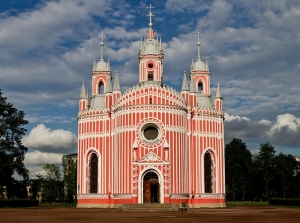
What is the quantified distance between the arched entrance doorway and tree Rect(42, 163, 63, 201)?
136ft

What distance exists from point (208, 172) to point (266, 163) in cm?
4425

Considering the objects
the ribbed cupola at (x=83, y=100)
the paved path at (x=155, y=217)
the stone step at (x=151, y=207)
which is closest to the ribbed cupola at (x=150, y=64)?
the ribbed cupola at (x=83, y=100)

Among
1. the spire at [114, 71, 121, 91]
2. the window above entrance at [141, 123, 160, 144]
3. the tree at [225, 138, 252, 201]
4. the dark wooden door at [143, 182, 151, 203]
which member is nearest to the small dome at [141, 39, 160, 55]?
the spire at [114, 71, 121, 91]

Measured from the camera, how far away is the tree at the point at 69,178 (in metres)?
98.8

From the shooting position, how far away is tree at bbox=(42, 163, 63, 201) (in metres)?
102

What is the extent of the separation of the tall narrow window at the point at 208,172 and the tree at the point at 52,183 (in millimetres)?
42192

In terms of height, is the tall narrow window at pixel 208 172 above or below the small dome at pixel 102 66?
below

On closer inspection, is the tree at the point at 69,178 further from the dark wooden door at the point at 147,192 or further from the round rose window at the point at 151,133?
the round rose window at the point at 151,133

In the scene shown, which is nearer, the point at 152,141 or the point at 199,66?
the point at 152,141

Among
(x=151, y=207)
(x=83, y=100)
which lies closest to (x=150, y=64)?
(x=83, y=100)

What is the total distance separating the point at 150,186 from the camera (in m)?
65.6

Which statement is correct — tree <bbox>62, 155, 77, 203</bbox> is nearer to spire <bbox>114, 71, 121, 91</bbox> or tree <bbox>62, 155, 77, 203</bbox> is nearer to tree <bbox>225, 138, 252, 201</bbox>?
spire <bbox>114, 71, 121, 91</bbox>

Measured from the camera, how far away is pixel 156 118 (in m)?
66.9

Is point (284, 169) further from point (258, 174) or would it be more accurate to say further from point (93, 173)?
point (93, 173)
